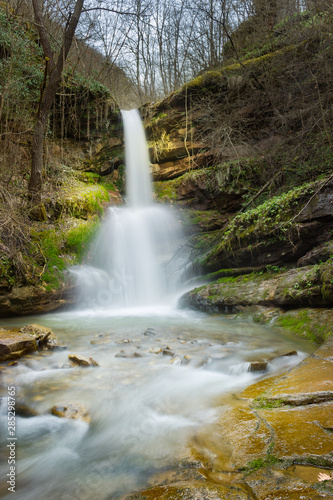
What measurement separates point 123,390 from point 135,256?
636cm

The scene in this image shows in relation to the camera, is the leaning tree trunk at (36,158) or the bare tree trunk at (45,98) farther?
the leaning tree trunk at (36,158)

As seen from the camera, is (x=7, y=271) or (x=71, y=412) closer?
(x=71, y=412)

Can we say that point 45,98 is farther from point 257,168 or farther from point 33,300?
point 257,168

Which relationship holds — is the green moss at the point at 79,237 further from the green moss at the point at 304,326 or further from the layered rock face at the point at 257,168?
the green moss at the point at 304,326

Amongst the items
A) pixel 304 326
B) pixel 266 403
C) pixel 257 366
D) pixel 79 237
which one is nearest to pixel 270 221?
pixel 304 326

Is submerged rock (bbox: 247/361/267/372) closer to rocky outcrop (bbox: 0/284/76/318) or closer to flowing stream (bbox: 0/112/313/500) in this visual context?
flowing stream (bbox: 0/112/313/500)

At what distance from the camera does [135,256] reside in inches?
354

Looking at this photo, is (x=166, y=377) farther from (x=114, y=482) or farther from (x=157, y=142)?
(x=157, y=142)

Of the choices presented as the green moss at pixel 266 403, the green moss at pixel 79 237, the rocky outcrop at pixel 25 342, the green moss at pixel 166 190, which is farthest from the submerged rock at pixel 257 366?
the green moss at pixel 166 190

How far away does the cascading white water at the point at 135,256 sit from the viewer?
7480mm

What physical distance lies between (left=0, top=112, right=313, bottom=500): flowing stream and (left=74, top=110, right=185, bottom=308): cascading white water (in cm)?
81

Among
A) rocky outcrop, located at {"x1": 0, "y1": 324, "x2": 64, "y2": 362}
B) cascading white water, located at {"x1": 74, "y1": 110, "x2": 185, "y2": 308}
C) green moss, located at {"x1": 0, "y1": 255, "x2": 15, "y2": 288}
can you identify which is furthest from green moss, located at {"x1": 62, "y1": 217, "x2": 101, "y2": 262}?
rocky outcrop, located at {"x1": 0, "y1": 324, "x2": 64, "y2": 362}

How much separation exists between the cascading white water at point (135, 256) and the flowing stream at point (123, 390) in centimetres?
81

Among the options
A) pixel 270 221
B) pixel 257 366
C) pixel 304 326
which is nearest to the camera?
pixel 257 366
